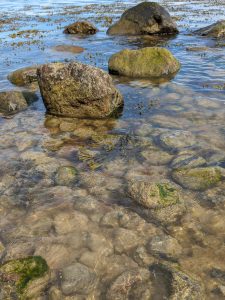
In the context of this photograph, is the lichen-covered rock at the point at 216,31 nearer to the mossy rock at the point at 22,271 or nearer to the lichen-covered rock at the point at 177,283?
the lichen-covered rock at the point at 177,283

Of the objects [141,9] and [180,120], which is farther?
[141,9]

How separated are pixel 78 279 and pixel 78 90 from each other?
8.17 meters

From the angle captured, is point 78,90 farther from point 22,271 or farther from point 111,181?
point 22,271

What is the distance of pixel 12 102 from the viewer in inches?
542

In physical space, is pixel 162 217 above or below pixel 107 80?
below

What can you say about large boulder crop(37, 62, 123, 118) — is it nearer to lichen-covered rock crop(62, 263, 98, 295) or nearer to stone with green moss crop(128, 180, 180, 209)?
stone with green moss crop(128, 180, 180, 209)

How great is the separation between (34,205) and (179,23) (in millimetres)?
31575

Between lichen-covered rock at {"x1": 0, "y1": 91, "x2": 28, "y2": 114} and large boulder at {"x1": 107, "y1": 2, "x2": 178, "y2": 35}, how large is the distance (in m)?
18.6

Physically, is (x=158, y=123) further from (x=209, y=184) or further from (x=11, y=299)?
(x=11, y=299)

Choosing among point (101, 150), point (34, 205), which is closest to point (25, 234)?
point (34, 205)

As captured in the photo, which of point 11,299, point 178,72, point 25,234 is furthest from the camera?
point 178,72

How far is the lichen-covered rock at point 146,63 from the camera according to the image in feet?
56.9

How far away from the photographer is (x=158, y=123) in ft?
39.4

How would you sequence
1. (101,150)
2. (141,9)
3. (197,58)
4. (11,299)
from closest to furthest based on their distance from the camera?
1. (11,299)
2. (101,150)
3. (197,58)
4. (141,9)
